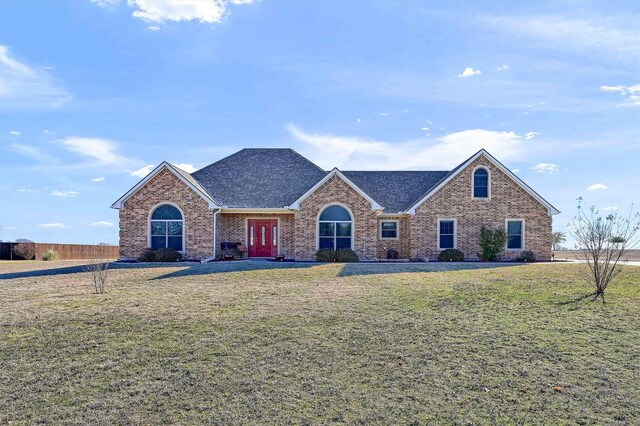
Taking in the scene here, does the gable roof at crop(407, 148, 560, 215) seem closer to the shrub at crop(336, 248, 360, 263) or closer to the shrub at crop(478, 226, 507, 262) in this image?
the shrub at crop(478, 226, 507, 262)

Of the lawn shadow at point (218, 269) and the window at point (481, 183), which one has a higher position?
the window at point (481, 183)

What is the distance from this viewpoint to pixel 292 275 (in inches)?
680

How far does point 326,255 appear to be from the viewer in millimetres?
24328

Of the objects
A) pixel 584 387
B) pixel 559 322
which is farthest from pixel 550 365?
pixel 559 322

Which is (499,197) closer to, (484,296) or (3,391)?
(484,296)

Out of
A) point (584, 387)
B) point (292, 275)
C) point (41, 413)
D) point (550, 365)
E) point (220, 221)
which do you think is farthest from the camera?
point (220, 221)

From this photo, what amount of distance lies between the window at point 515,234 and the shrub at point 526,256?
41 centimetres

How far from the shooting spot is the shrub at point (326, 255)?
955 inches

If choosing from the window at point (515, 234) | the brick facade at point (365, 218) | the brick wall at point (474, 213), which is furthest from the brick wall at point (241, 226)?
the window at point (515, 234)

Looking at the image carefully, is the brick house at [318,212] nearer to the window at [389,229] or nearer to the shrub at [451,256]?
the window at [389,229]

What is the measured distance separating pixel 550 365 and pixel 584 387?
0.75 m

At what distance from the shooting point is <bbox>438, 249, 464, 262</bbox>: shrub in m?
25.9

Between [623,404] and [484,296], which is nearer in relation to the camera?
[623,404]

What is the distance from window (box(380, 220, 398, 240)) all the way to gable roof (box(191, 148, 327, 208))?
16.7 feet
